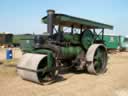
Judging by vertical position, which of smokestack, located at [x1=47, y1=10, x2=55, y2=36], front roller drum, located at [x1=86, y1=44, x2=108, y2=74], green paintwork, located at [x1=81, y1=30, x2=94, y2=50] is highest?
smokestack, located at [x1=47, y1=10, x2=55, y2=36]

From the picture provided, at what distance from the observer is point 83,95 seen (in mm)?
5148

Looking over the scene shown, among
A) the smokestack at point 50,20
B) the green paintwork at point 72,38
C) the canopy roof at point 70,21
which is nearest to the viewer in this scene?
the smokestack at point 50,20

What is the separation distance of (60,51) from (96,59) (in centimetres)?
206

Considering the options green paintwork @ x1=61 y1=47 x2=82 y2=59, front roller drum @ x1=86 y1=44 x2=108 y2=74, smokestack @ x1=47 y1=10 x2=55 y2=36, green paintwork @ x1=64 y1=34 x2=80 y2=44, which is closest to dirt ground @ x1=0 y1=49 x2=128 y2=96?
front roller drum @ x1=86 y1=44 x2=108 y2=74

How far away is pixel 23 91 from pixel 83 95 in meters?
1.53

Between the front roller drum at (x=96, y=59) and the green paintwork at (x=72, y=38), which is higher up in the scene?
the green paintwork at (x=72, y=38)

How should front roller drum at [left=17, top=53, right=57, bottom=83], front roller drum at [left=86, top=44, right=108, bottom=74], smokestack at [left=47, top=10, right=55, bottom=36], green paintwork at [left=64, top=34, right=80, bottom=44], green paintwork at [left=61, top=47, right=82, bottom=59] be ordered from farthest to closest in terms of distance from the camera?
1. front roller drum at [left=86, top=44, right=108, bottom=74]
2. green paintwork at [left=64, top=34, right=80, bottom=44]
3. green paintwork at [left=61, top=47, right=82, bottom=59]
4. smokestack at [left=47, top=10, right=55, bottom=36]
5. front roller drum at [left=17, top=53, right=57, bottom=83]

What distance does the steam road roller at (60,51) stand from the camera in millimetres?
5977

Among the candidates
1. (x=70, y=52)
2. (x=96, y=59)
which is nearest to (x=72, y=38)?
(x=70, y=52)

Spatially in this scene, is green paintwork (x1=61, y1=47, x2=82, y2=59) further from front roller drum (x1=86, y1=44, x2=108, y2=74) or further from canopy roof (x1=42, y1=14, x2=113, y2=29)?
canopy roof (x1=42, y1=14, x2=113, y2=29)

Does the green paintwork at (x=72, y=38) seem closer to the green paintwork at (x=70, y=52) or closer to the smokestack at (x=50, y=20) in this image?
the green paintwork at (x=70, y=52)

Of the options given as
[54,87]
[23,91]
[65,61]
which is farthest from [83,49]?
[23,91]

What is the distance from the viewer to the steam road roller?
5977mm

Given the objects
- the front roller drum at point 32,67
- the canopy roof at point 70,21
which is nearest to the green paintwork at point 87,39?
the canopy roof at point 70,21
